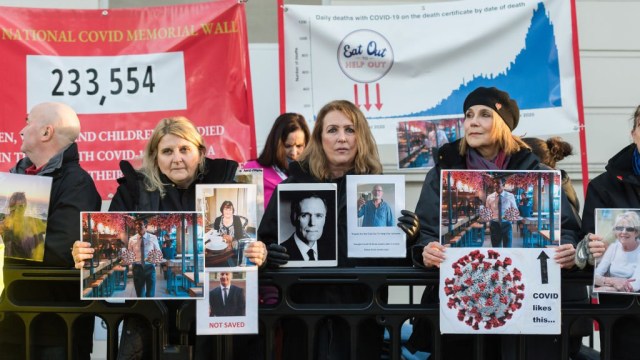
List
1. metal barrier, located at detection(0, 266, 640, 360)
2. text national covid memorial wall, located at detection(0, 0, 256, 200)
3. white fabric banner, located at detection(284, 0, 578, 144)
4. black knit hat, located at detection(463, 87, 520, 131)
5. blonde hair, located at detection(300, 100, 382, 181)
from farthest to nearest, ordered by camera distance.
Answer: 1. white fabric banner, located at detection(284, 0, 578, 144)
2. text national covid memorial wall, located at detection(0, 0, 256, 200)
3. blonde hair, located at detection(300, 100, 382, 181)
4. black knit hat, located at detection(463, 87, 520, 131)
5. metal barrier, located at detection(0, 266, 640, 360)

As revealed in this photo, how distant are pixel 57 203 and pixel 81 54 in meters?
2.40

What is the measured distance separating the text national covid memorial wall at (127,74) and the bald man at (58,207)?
1.69 metres

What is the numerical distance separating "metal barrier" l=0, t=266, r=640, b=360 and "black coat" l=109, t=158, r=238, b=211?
48cm

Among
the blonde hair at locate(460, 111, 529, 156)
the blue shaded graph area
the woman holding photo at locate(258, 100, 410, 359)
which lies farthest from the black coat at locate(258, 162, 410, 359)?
the blue shaded graph area

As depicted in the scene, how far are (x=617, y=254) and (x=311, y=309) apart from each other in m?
1.23

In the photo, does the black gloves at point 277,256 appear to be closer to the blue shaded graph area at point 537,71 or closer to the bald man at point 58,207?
the bald man at point 58,207

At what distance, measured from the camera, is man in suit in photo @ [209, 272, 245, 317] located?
Result: 3539 mm

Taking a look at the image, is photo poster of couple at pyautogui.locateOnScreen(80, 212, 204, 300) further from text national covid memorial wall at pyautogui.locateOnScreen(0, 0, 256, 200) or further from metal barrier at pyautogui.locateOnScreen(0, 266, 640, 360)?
text national covid memorial wall at pyautogui.locateOnScreen(0, 0, 256, 200)

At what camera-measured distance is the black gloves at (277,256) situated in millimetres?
3641

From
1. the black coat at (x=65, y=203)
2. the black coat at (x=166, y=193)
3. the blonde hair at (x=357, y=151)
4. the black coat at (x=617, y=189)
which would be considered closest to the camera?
the black coat at (x=617, y=189)

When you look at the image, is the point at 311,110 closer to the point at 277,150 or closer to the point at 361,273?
the point at 277,150

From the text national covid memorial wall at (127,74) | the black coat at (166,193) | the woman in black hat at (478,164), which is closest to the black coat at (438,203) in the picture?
the woman in black hat at (478,164)

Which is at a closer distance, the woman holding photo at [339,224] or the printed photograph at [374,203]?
the printed photograph at [374,203]

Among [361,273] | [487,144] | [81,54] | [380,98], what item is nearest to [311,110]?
[380,98]
